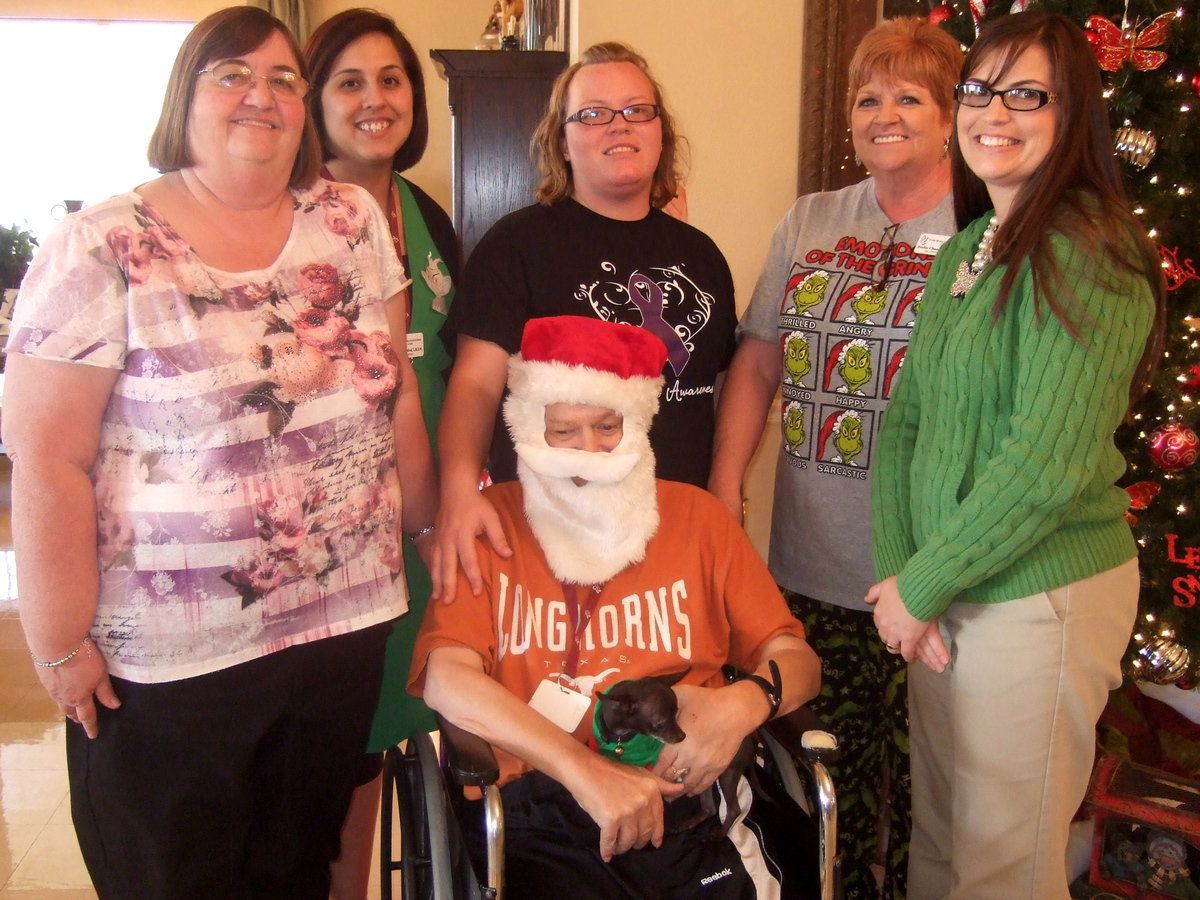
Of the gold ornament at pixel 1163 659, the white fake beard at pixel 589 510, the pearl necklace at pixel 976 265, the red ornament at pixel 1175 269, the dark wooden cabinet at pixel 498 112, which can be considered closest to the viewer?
the pearl necklace at pixel 976 265

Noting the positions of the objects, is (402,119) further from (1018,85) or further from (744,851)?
(744,851)

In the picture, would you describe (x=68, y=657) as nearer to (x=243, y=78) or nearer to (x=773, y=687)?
(x=243, y=78)

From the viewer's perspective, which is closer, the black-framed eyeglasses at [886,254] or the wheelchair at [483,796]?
the wheelchair at [483,796]

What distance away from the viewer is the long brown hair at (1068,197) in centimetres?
123

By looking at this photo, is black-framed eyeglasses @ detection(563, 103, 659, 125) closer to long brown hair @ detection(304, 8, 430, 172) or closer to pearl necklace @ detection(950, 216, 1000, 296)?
long brown hair @ detection(304, 8, 430, 172)

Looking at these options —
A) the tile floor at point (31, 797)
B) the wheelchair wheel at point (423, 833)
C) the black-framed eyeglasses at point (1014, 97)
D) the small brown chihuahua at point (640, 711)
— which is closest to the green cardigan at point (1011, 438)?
the black-framed eyeglasses at point (1014, 97)

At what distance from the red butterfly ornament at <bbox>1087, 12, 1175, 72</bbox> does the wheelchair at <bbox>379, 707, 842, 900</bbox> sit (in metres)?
1.55

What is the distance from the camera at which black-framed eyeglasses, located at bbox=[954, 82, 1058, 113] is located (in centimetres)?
128

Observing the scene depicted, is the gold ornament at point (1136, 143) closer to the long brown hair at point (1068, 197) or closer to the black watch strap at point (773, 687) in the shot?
the long brown hair at point (1068, 197)

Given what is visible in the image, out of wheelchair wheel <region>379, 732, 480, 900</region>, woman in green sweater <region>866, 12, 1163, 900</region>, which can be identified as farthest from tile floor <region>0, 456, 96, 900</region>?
woman in green sweater <region>866, 12, 1163, 900</region>

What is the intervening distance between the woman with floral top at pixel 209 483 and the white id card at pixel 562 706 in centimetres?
27

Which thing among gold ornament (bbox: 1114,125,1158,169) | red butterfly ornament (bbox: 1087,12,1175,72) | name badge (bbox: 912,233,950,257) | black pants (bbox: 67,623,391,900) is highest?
red butterfly ornament (bbox: 1087,12,1175,72)

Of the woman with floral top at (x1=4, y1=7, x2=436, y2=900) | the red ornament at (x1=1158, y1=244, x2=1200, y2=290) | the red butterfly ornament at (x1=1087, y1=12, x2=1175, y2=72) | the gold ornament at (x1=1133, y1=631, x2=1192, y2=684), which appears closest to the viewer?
the woman with floral top at (x1=4, y1=7, x2=436, y2=900)

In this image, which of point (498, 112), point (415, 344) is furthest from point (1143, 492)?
point (498, 112)
